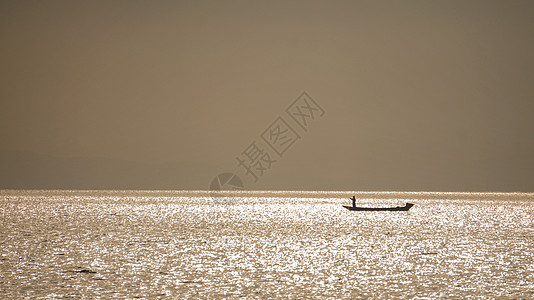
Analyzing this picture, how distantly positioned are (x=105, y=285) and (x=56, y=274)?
7.74m

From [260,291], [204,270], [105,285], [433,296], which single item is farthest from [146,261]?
[433,296]

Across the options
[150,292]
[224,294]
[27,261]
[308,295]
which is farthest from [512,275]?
[27,261]

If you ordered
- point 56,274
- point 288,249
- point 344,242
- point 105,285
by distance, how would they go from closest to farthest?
point 105,285 < point 56,274 < point 288,249 < point 344,242

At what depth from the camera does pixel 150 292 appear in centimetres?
4522

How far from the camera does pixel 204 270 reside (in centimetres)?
5694

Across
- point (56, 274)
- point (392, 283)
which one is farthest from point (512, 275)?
point (56, 274)

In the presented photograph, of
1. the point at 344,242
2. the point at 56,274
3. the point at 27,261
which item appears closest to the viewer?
the point at 56,274

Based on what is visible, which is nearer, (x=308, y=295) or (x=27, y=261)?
(x=308, y=295)

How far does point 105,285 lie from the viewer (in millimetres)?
47906

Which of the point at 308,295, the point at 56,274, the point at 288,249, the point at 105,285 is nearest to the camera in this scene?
the point at 308,295

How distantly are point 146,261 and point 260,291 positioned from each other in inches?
814

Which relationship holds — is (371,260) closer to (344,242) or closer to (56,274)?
(344,242)

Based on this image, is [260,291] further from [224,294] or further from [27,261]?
[27,261]

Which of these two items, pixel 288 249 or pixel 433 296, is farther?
pixel 288 249
